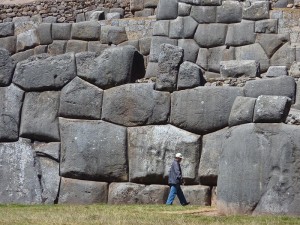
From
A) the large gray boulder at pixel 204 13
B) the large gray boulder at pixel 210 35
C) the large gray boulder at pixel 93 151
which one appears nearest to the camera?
the large gray boulder at pixel 93 151

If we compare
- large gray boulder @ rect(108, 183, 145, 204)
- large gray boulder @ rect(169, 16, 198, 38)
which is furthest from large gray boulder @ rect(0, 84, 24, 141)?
large gray boulder @ rect(169, 16, 198, 38)

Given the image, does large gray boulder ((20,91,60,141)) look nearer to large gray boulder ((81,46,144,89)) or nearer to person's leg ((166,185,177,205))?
large gray boulder ((81,46,144,89))

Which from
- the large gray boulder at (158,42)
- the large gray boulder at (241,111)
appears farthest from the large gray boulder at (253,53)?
the large gray boulder at (241,111)

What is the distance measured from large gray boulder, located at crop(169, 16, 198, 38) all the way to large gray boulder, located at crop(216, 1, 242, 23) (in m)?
0.60

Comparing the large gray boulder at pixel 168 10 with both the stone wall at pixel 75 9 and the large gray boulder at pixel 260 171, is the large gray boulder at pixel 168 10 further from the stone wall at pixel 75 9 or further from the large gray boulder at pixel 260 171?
the large gray boulder at pixel 260 171

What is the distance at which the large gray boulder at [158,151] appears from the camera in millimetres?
16094

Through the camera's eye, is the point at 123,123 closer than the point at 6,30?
Yes

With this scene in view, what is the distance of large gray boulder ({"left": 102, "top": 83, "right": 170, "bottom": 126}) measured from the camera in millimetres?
16375

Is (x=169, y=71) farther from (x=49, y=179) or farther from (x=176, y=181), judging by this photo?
(x=49, y=179)

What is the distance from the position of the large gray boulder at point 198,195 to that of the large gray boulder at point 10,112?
3287mm

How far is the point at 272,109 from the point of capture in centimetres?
1405

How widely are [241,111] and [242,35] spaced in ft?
28.8

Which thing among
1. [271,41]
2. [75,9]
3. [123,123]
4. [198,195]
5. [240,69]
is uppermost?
[240,69]

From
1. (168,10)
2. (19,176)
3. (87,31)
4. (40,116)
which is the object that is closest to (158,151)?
(40,116)
